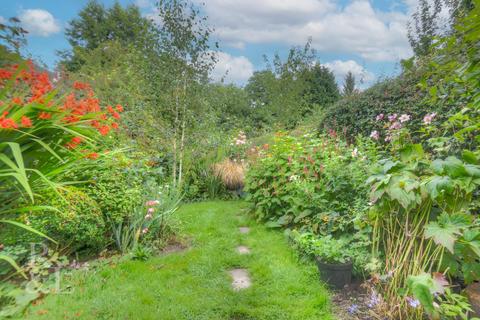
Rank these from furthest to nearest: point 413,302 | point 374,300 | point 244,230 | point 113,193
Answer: point 244,230 < point 113,193 < point 374,300 < point 413,302

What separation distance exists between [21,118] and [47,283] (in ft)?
6.29

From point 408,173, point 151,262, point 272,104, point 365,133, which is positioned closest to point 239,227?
point 151,262

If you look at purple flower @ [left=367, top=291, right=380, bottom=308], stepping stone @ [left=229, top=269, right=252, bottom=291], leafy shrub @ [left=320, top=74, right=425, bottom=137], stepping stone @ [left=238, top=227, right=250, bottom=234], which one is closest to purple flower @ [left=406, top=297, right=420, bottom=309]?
purple flower @ [left=367, top=291, right=380, bottom=308]

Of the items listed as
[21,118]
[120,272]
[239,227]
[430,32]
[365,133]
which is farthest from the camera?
[430,32]

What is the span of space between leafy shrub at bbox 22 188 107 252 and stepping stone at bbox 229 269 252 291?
144cm

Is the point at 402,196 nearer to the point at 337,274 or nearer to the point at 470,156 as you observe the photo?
the point at 470,156

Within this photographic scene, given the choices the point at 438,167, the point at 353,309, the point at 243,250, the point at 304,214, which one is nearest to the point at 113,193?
the point at 243,250

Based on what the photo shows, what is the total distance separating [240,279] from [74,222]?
1681mm

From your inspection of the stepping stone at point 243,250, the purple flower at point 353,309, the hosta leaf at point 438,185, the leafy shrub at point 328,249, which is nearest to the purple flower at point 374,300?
the purple flower at point 353,309

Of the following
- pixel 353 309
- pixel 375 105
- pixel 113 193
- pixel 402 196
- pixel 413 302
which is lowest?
pixel 353 309

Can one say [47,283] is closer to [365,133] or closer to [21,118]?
[21,118]

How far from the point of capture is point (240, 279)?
3211 mm

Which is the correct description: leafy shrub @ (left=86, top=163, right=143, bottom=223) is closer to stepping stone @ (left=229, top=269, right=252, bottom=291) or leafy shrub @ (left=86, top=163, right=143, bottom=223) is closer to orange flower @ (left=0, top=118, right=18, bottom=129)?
stepping stone @ (left=229, top=269, right=252, bottom=291)

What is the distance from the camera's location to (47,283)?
2777 millimetres
